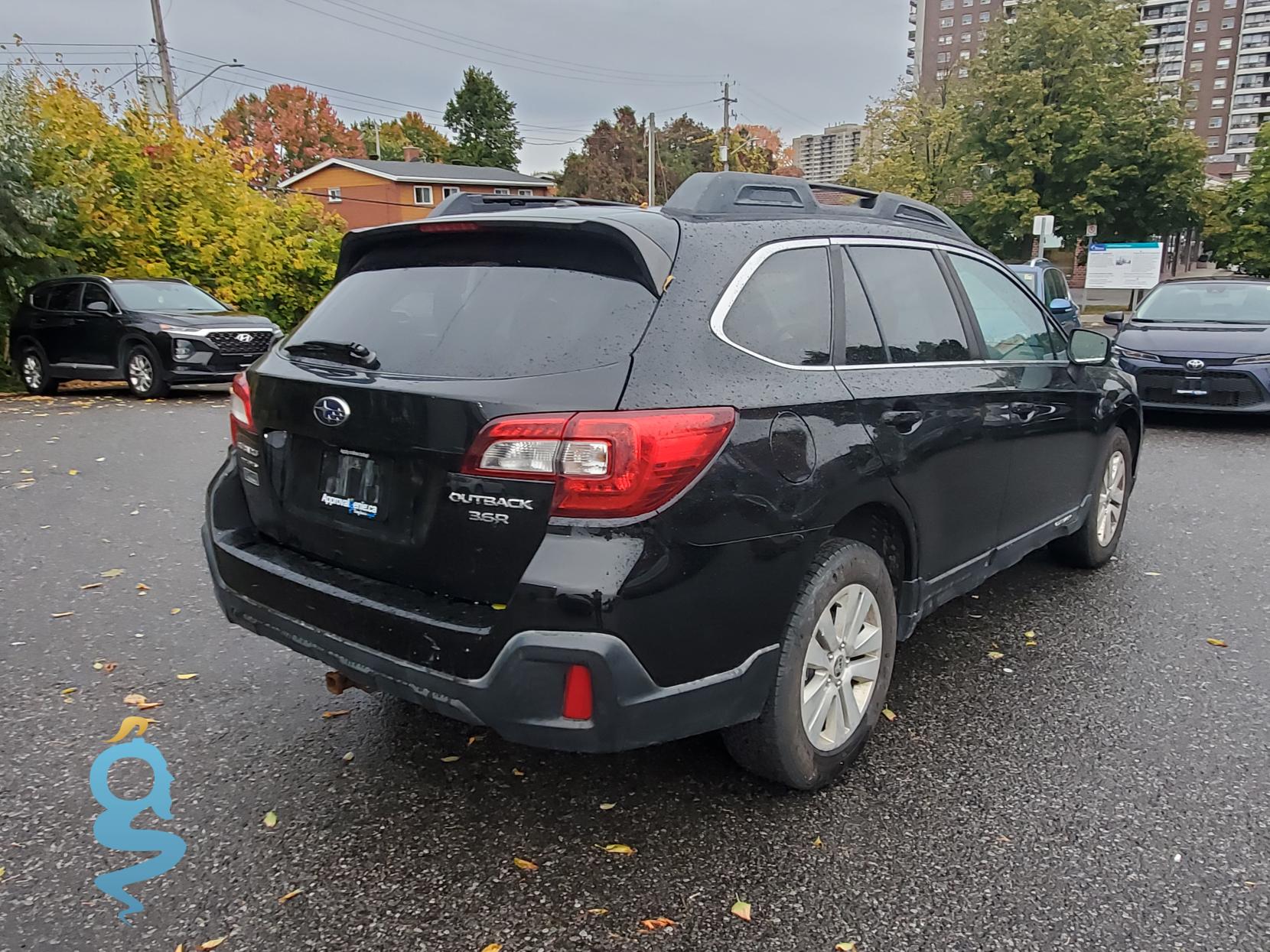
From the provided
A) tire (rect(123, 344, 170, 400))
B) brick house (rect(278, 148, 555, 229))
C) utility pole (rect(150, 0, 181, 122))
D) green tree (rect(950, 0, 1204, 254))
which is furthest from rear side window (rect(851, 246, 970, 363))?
brick house (rect(278, 148, 555, 229))

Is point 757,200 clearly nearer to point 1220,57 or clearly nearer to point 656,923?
point 656,923

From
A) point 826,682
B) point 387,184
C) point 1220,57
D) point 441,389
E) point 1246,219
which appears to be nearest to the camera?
point 441,389

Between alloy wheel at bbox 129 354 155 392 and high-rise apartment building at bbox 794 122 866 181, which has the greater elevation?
high-rise apartment building at bbox 794 122 866 181

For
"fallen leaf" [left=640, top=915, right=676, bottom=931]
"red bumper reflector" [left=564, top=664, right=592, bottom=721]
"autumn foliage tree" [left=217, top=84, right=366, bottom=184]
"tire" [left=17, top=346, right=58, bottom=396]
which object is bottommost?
"fallen leaf" [left=640, top=915, right=676, bottom=931]

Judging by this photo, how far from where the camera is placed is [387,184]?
180 feet

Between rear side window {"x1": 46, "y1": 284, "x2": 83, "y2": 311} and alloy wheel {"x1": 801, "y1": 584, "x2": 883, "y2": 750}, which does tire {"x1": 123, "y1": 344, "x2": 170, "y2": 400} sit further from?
alloy wheel {"x1": 801, "y1": 584, "x2": 883, "y2": 750}

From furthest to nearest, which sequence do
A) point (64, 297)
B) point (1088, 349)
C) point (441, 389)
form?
1. point (64, 297)
2. point (1088, 349)
3. point (441, 389)

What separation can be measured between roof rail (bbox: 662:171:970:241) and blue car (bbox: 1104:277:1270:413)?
5.79m

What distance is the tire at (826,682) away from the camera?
8.79 ft

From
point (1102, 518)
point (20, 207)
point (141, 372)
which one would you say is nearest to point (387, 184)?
point (20, 207)

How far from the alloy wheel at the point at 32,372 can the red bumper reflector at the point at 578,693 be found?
14141mm

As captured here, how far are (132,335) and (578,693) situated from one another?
12412 millimetres

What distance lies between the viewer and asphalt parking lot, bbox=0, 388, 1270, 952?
2.36 metres

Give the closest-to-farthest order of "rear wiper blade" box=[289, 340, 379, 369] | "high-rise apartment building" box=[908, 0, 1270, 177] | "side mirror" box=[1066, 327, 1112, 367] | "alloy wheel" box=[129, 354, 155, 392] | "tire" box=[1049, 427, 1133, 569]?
1. "rear wiper blade" box=[289, 340, 379, 369]
2. "side mirror" box=[1066, 327, 1112, 367]
3. "tire" box=[1049, 427, 1133, 569]
4. "alloy wheel" box=[129, 354, 155, 392]
5. "high-rise apartment building" box=[908, 0, 1270, 177]
